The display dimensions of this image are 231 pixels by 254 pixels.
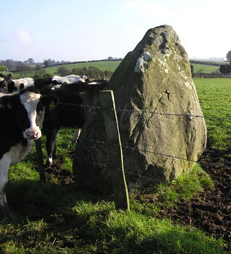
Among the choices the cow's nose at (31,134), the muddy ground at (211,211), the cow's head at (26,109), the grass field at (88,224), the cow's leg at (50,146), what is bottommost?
the muddy ground at (211,211)

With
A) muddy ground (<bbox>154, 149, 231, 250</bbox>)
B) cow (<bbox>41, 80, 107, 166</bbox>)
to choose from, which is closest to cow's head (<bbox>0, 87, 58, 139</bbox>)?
cow (<bbox>41, 80, 107, 166</bbox>)

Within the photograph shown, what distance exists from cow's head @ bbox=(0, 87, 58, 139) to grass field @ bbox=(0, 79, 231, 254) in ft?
3.81

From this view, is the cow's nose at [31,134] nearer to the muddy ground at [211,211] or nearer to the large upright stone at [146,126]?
the large upright stone at [146,126]

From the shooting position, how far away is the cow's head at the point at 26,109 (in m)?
4.83

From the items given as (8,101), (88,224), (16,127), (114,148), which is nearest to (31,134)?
(16,127)

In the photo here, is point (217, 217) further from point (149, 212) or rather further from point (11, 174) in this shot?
point (11, 174)

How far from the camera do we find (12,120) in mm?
5062

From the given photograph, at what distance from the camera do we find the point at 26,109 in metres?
4.98

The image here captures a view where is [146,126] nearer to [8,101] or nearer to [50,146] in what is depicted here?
[8,101]

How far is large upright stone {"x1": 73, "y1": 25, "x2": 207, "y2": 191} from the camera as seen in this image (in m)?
5.21

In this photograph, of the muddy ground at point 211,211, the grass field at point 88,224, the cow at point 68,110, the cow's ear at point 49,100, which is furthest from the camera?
the cow at point 68,110

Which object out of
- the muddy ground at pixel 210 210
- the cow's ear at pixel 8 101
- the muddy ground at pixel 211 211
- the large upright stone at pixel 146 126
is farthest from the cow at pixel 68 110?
the muddy ground at pixel 211 211

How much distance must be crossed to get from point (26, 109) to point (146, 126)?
2.11 metres

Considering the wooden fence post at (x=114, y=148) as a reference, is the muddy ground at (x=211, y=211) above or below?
below
